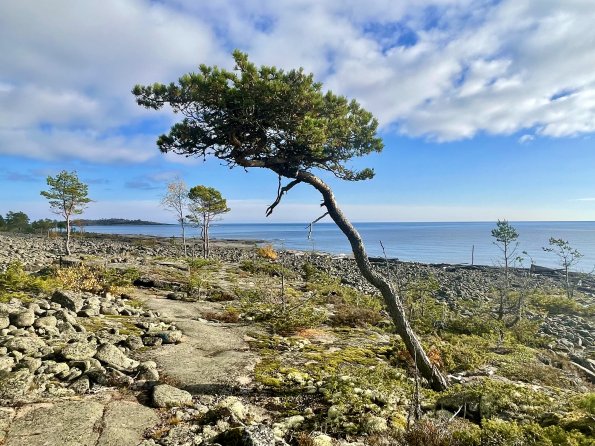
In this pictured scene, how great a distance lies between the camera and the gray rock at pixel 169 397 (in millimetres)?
5273

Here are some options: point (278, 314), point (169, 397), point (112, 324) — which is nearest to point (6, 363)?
point (169, 397)

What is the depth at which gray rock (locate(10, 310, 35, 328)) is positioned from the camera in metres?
7.54

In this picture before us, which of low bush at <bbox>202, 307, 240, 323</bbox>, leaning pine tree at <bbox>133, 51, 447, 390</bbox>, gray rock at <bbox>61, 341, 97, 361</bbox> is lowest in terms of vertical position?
low bush at <bbox>202, 307, 240, 323</bbox>

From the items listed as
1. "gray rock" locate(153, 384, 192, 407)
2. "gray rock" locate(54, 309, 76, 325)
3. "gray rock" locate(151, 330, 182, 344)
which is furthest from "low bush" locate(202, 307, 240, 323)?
"gray rock" locate(153, 384, 192, 407)

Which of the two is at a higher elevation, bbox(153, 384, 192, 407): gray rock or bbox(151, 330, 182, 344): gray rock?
bbox(153, 384, 192, 407): gray rock

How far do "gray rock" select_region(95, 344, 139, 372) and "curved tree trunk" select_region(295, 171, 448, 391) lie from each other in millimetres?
4769

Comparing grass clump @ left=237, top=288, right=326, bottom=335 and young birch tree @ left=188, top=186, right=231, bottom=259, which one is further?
young birch tree @ left=188, top=186, right=231, bottom=259

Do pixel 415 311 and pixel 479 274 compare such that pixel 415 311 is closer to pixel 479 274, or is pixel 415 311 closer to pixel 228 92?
pixel 228 92

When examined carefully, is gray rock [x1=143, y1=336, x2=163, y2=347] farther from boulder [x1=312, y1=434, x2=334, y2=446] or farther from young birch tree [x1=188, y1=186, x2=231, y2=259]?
young birch tree [x1=188, y1=186, x2=231, y2=259]

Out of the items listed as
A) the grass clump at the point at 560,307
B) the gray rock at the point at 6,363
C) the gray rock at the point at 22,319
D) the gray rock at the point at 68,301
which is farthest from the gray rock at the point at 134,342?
the grass clump at the point at 560,307

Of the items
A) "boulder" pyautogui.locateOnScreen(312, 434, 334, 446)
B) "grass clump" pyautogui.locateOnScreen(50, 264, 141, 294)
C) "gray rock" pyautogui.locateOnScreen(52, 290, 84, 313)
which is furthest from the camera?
"grass clump" pyautogui.locateOnScreen(50, 264, 141, 294)

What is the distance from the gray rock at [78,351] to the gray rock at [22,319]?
1.59 meters

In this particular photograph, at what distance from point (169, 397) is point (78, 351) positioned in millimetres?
2417

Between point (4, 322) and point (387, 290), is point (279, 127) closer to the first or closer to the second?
point (387, 290)
